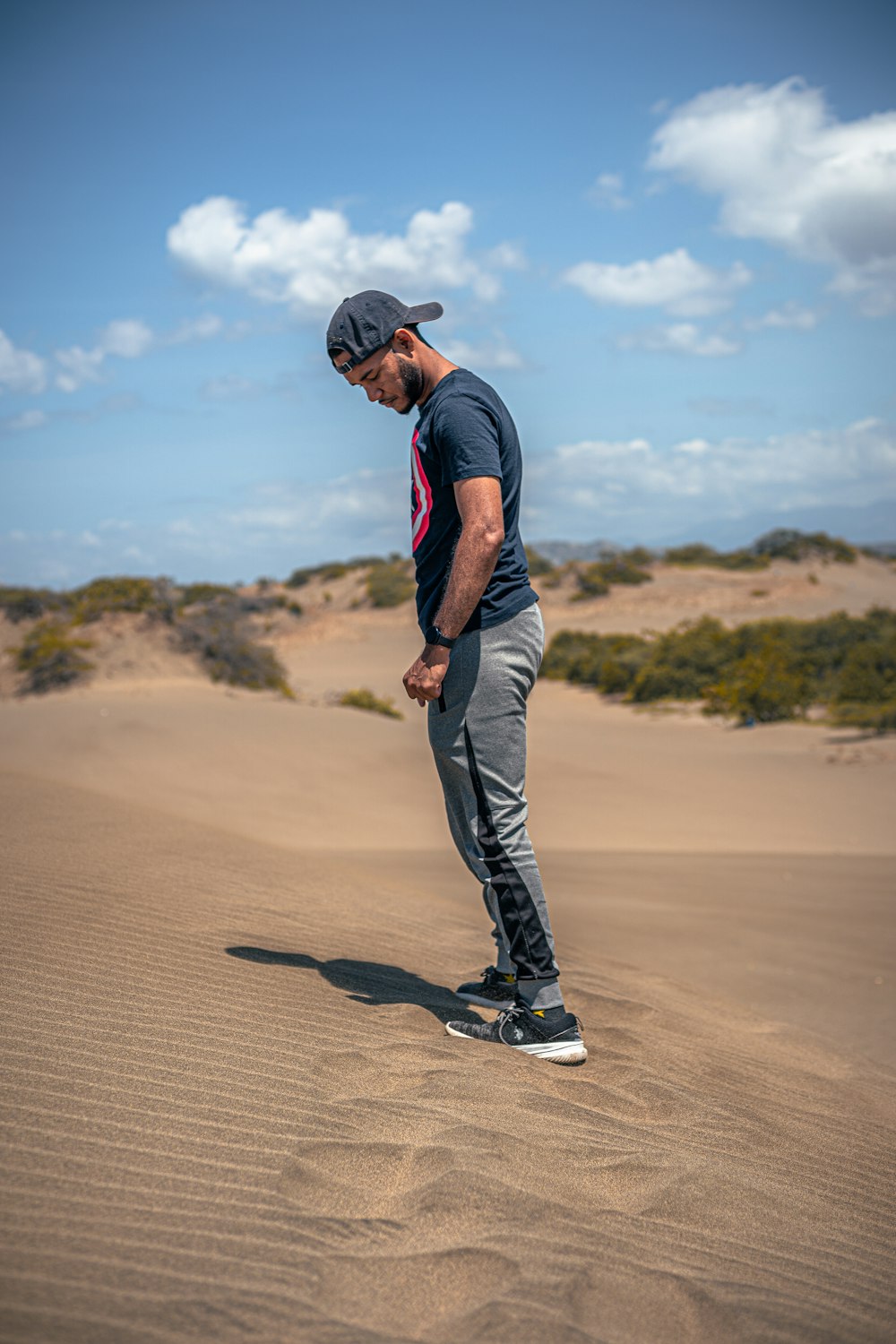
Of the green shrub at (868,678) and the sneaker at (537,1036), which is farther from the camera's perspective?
the green shrub at (868,678)

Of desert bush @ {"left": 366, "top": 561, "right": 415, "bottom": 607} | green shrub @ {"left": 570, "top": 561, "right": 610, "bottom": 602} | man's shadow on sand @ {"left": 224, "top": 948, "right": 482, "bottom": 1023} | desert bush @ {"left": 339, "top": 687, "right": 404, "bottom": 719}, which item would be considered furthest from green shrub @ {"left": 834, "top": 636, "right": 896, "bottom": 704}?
desert bush @ {"left": 366, "top": 561, "right": 415, "bottom": 607}

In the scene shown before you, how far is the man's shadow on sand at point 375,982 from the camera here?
3.77 metres

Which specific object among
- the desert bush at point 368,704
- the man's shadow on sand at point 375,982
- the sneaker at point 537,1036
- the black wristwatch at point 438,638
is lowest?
the man's shadow on sand at point 375,982

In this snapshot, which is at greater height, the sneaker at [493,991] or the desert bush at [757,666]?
the desert bush at [757,666]

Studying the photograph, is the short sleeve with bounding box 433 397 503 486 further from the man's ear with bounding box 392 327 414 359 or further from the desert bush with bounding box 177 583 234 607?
the desert bush with bounding box 177 583 234 607

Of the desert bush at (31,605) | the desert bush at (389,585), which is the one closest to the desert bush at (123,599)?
the desert bush at (31,605)

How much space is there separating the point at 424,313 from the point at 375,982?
8.26ft

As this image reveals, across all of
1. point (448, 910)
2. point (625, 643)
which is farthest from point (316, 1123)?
point (625, 643)

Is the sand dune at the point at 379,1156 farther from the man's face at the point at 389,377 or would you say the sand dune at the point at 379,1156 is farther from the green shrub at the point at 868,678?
the green shrub at the point at 868,678

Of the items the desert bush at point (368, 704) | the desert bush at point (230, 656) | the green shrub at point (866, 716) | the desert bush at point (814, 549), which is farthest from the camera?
the desert bush at point (814, 549)

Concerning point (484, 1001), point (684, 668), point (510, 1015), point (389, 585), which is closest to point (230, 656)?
point (684, 668)

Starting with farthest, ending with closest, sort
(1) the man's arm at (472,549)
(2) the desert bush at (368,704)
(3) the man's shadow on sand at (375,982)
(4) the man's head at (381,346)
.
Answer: (2) the desert bush at (368,704), (3) the man's shadow on sand at (375,982), (4) the man's head at (381,346), (1) the man's arm at (472,549)

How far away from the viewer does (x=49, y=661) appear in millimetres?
17688

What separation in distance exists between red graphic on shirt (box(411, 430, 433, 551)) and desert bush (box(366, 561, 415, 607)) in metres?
37.3
